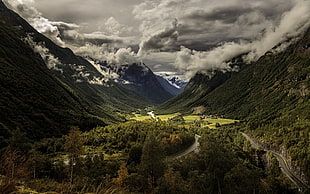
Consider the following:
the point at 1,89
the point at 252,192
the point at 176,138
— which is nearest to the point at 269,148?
the point at 176,138

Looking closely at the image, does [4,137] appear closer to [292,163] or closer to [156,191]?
[156,191]

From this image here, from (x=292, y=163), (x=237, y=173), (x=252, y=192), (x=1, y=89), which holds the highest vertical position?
(x=1, y=89)

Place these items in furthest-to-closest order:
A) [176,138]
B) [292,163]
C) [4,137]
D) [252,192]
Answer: [176,138]
[292,163]
[4,137]
[252,192]

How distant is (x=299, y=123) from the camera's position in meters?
189

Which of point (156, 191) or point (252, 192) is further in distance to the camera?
point (252, 192)

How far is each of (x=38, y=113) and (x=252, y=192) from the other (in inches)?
6838

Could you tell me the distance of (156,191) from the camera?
161 ft

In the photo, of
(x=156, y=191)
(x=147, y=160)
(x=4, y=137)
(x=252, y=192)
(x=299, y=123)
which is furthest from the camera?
(x=299, y=123)

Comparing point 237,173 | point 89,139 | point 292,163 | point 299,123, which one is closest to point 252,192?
point 237,173

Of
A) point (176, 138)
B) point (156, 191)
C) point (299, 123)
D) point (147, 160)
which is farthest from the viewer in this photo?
point (299, 123)

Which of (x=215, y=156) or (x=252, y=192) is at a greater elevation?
(x=215, y=156)

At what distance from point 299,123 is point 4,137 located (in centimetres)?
21723

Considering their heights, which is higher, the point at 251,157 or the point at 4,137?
the point at 4,137

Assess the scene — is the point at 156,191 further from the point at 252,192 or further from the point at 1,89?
the point at 1,89
